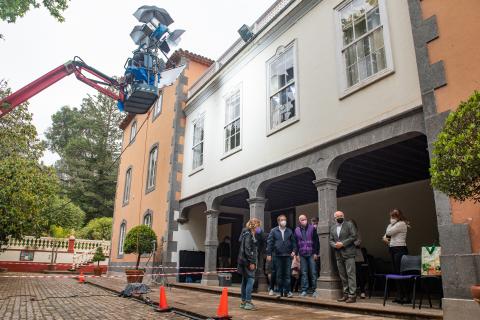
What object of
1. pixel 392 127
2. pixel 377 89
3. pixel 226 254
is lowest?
pixel 226 254

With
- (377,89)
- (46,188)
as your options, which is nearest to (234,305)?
(377,89)

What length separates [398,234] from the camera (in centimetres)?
685

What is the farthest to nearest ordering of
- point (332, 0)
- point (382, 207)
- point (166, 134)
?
point (166, 134) → point (382, 207) → point (332, 0)

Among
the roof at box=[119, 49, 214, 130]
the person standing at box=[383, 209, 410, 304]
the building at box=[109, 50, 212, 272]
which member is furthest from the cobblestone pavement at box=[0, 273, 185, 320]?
the roof at box=[119, 49, 214, 130]

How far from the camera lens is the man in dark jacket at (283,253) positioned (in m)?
7.74

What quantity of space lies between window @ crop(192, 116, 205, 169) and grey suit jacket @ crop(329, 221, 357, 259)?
7.42m

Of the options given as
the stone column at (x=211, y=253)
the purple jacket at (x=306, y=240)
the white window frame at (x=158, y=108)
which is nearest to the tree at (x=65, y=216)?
the white window frame at (x=158, y=108)

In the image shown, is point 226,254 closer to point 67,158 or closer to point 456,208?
point 456,208

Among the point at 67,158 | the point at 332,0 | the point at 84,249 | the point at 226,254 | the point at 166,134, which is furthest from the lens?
the point at 67,158

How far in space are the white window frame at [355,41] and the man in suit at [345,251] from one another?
2545 mm

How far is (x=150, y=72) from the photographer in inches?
523

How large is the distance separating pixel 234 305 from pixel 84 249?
2046 centimetres

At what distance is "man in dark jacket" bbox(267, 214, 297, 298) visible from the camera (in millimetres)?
7738

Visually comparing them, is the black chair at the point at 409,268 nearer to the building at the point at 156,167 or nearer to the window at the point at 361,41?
the window at the point at 361,41
